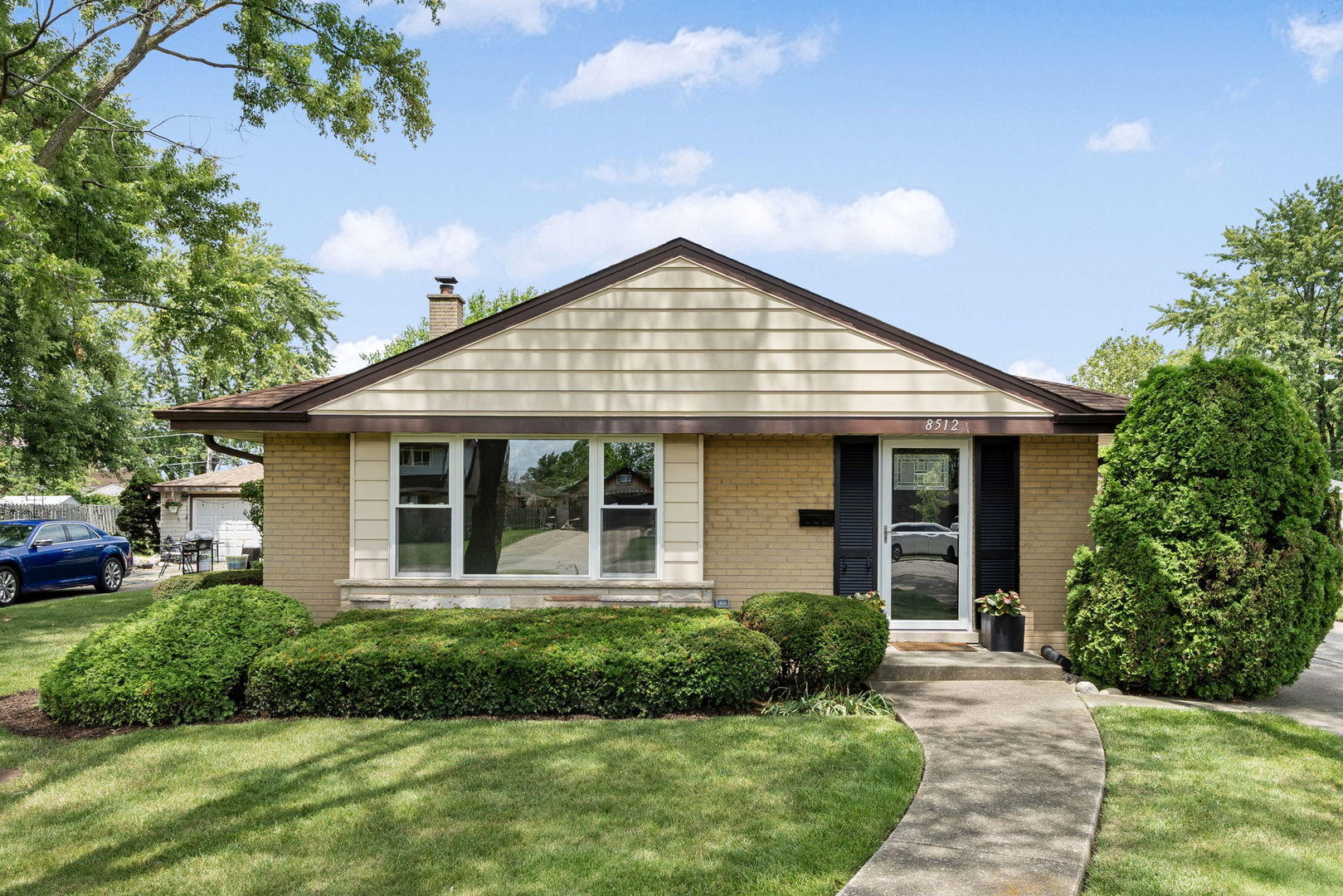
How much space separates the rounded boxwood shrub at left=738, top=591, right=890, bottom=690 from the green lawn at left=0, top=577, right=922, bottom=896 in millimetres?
658

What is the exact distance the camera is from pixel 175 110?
45.8 feet

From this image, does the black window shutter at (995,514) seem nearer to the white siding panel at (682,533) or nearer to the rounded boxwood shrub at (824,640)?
the rounded boxwood shrub at (824,640)

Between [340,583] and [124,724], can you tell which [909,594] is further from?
[124,724]

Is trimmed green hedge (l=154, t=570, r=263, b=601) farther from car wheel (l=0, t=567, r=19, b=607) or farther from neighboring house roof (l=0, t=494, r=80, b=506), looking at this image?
neighboring house roof (l=0, t=494, r=80, b=506)

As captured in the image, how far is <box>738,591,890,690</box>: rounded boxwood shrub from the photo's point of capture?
7.07 m

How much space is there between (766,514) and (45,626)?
36.4 feet

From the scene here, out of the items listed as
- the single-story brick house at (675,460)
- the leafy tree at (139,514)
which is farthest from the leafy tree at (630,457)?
the leafy tree at (139,514)

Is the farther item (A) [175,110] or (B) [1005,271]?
(B) [1005,271]

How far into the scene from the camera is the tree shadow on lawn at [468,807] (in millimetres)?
3910

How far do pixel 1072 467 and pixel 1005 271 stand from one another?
13.5m

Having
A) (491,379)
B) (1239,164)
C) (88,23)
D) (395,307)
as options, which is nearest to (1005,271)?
(1239,164)

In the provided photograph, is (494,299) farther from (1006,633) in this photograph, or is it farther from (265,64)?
(1006,633)

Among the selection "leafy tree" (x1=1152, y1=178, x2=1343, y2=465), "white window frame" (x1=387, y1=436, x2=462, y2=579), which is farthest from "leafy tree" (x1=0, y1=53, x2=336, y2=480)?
"leafy tree" (x1=1152, y1=178, x2=1343, y2=465)

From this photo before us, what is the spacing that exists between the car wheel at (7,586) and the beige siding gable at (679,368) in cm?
1105
